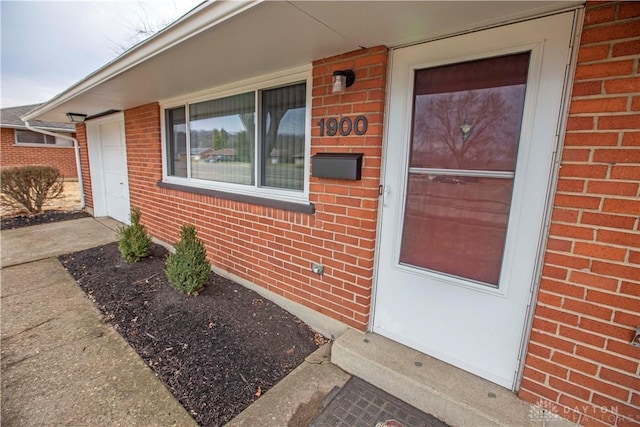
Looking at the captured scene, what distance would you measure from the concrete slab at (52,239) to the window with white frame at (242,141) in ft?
7.67

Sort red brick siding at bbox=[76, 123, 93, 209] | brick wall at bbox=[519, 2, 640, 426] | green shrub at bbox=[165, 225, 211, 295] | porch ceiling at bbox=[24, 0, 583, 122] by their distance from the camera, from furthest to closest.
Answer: red brick siding at bbox=[76, 123, 93, 209] → green shrub at bbox=[165, 225, 211, 295] → porch ceiling at bbox=[24, 0, 583, 122] → brick wall at bbox=[519, 2, 640, 426]

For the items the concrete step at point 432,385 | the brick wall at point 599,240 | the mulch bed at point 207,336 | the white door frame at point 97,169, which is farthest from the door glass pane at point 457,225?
the white door frame at point 97,169

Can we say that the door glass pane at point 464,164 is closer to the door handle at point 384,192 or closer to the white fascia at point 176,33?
the door handle at point 384,192

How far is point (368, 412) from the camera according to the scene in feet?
5.71

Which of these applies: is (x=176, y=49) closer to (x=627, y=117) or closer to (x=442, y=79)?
(x=442, y=79)

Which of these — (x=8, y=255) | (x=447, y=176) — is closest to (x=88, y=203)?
(x=8, y=255)

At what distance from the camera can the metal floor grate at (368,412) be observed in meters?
1.66

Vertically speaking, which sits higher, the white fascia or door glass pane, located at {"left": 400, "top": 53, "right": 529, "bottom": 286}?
the white fascia

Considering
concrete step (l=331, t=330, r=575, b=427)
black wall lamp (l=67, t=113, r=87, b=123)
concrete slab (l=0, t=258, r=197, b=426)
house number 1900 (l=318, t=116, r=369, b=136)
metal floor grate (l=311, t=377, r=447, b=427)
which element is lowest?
concrete slab (l=0, t=258, r=197, b=426)

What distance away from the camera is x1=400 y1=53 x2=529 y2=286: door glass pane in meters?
1.64

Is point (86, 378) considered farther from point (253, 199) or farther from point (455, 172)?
point (455, 172)

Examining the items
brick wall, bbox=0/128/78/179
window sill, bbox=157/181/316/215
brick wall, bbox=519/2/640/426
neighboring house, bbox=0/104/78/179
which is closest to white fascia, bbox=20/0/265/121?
window sill, bbox=157/181/316/215

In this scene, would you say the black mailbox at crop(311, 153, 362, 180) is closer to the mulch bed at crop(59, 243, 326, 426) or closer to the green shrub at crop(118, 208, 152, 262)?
the mulch bed at crop(59, 243, 326, 426)

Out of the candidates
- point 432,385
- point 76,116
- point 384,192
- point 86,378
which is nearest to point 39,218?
point 76,116
